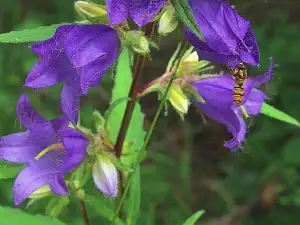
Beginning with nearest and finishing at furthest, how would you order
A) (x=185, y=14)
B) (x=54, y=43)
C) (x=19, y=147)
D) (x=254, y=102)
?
(x=185, y=14) → (x=54, y=43) → (x=19, y=147) → (x=254, y=102)

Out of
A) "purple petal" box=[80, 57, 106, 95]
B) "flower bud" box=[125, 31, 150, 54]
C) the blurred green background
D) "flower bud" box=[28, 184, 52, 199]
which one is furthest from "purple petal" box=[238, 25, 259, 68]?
the blurred green background

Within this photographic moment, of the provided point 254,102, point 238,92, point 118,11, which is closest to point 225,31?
point 118,11

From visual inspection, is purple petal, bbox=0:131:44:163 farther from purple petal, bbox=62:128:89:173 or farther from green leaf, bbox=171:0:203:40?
green leaf, bbox=171:0:203:40

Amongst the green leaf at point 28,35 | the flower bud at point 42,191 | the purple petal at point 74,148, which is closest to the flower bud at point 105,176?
the purple petal at point 74,148

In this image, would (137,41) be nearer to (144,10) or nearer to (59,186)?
(144,10)

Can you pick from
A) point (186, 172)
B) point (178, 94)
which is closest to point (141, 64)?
point (178, 94)

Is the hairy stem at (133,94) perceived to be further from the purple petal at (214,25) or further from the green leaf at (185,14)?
the green leaf at (185,14)
